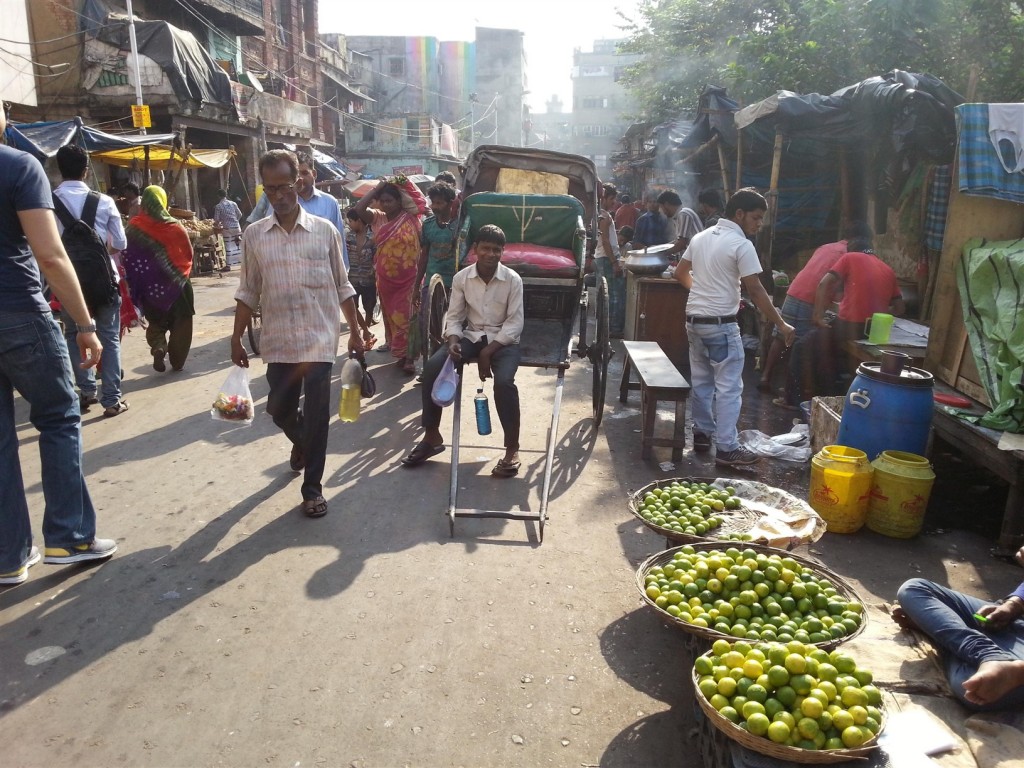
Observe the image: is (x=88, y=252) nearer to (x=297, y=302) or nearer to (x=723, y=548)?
(x=297, y=302)

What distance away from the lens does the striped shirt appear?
152 inches

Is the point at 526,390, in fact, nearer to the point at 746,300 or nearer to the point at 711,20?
the point at 746,300

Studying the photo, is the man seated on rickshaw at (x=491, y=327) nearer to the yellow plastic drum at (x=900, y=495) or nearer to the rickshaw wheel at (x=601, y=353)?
the rickshaw wheel at (x=601, y=353)

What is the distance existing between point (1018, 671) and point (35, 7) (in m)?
21.1

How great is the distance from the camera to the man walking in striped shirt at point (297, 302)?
3.84 meters

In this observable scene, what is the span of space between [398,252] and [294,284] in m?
3.46

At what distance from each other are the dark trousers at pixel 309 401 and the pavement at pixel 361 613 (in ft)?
0.97

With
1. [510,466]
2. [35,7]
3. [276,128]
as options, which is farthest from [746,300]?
[276,128]

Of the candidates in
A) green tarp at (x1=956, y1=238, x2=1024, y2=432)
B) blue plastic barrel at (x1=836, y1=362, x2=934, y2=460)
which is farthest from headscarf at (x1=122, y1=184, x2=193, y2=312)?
green tarp at (x1=956, y1=238, x2=1024, y2=432)

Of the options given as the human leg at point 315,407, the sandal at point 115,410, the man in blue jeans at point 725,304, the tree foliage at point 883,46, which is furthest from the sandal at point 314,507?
the tree foliage at point 883,46

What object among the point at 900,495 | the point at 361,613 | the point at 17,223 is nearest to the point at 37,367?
the point at 17,223

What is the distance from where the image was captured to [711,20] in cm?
1878

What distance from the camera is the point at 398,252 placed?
23.9 ft

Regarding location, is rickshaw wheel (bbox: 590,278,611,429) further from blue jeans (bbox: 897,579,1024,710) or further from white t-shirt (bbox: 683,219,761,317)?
blue jeans (bbox: 897,579,1024,710)
